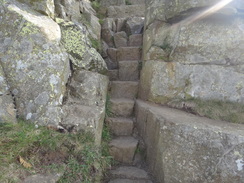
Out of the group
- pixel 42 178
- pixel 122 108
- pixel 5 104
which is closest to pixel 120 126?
pixel 122 108

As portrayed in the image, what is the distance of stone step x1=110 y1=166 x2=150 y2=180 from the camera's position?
2.83 m

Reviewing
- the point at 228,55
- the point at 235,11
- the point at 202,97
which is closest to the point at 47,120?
the point at 202,97

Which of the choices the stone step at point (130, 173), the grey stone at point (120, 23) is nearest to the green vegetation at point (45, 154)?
the stone step at point (130, 173)

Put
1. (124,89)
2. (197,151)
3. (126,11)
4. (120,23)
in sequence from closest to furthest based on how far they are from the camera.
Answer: (197,151), (124,89), (120,23), (126,11)

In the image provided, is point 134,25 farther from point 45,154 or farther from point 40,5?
point 45,154

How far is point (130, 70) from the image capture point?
4.76 metres

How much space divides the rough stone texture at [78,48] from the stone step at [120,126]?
1182mm

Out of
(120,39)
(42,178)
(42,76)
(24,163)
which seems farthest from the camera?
(120,39)

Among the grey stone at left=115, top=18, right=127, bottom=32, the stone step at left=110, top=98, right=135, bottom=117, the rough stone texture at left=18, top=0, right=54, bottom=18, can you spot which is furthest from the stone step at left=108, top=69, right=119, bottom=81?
the grey stone at left=115, top=18, right=127, bottom=32

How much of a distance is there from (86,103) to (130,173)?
147 centimetres

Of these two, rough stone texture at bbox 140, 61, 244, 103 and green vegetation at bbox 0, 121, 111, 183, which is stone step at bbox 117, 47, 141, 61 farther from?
green vegetation at bbox 0, 121, 111, 183

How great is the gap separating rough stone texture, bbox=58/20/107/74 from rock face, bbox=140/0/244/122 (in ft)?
4.09

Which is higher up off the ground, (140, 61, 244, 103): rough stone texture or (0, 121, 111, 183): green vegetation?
(140, 61, 244, 103): rough stone texture

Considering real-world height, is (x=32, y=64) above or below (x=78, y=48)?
below
